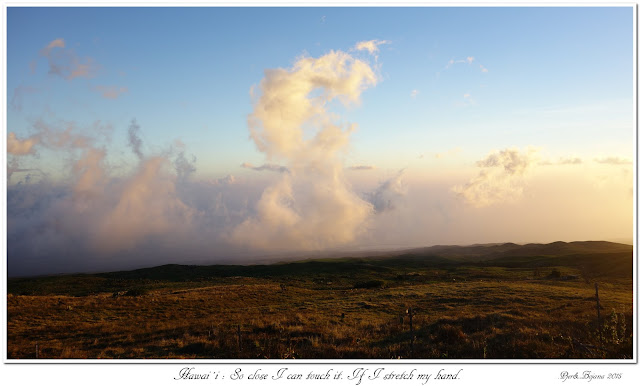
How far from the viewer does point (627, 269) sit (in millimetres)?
60906

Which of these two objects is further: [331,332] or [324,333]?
[331,332]

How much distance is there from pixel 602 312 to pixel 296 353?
20790mm

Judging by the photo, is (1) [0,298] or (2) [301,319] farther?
(2) [301,319]

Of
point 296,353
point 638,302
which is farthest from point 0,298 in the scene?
point 638,302

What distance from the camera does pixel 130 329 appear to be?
20.6 metres

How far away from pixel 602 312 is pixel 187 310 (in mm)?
31034
